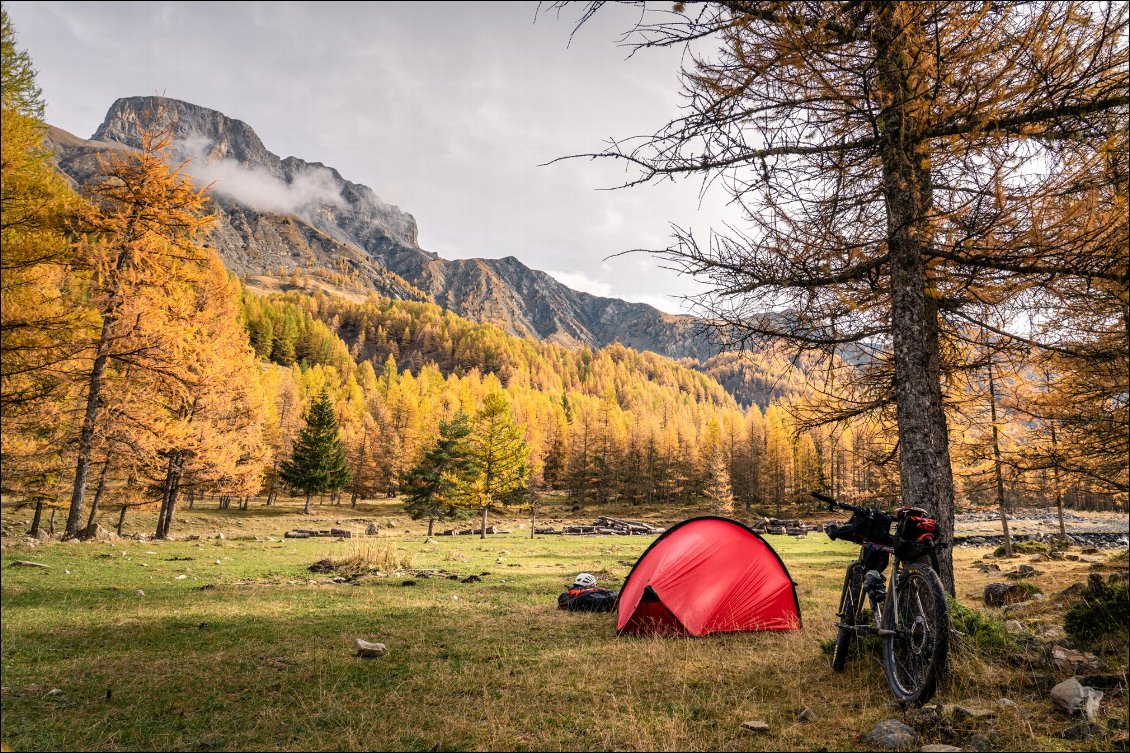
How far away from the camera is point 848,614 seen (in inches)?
213

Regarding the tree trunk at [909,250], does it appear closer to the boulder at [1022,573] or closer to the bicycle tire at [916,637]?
the bicycle tire at [916,637]

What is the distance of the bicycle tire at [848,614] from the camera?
5.28 m

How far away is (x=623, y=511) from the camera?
6494cm

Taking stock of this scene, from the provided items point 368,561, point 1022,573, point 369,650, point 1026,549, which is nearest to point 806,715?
point 369,650

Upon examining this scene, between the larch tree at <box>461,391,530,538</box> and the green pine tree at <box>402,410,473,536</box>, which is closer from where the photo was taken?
the green pine tree at <box>402,410,473,536</box>

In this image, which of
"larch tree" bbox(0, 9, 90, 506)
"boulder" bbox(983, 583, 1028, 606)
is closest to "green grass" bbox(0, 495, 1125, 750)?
"larch tree" bbox(0, 9, 90, 506)

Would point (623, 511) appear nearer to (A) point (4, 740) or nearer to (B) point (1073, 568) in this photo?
(B) point (1073, 568)

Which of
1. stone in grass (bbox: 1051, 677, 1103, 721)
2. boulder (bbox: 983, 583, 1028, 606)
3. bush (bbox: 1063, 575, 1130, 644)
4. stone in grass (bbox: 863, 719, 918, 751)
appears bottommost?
boulder (bbox: 983, 583, 1028, 606)

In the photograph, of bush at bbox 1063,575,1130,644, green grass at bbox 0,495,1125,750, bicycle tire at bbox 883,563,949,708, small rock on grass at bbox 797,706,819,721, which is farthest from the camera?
bush at bbox 1063,575,1130,644

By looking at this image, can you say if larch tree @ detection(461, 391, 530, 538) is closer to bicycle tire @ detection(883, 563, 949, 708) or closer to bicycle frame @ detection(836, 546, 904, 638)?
bicycle frame @ detection(836, 546, 904, 638)

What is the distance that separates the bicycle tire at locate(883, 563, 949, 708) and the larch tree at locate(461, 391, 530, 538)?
30935 mm

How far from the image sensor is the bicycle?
4078mm

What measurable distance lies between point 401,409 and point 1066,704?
73.0m

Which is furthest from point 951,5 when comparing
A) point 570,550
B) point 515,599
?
point 570,550
